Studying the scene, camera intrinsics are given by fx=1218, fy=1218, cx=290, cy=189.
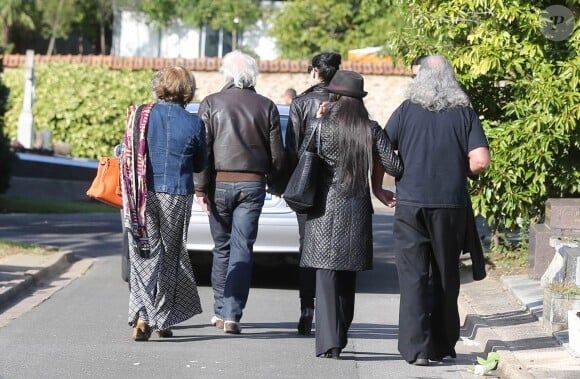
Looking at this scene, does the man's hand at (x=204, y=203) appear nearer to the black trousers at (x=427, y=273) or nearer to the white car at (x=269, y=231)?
the black trousers at (x=427, y=273)

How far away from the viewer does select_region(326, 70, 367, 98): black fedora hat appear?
7812 mm

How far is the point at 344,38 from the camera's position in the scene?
3444cm

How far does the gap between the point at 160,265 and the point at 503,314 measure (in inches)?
113

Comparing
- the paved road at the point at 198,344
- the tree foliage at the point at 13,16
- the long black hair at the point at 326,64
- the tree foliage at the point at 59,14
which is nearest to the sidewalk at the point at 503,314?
the paved road at the point at 198,344

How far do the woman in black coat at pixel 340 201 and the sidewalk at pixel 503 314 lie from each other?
110cm

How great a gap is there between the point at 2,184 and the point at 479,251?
44.0 feet

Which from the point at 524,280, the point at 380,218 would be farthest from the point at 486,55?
the point at 380,218

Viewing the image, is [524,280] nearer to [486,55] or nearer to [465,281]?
[465,281]

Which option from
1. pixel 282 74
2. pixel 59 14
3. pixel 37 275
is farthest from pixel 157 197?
pixel 59 14

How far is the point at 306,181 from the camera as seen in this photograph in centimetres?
779

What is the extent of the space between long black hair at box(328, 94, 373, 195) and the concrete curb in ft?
11.8

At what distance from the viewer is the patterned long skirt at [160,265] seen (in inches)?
329

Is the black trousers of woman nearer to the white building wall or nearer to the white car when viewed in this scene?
the white car

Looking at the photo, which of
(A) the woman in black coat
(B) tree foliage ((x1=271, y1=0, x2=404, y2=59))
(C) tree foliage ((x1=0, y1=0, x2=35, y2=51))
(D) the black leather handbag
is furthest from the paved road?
(C) tree foliage ((x1=0, y1=0, x2=35, y2=51))
